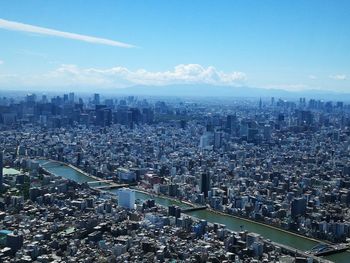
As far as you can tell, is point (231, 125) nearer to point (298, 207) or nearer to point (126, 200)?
point (298, 207)

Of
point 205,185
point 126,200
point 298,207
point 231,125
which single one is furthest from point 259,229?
point 231,125

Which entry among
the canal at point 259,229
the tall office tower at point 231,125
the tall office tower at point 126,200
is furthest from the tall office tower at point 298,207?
the tall office tower at point 231,125

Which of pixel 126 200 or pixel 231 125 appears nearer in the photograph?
pixel 126 200

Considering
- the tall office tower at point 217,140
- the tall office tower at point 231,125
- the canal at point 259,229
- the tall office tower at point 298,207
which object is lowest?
the canal at point 259,229

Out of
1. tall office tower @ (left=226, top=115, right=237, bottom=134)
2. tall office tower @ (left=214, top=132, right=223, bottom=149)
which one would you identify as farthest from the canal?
tall office tower @ (left=226, top=115, right=237, bottom=134)

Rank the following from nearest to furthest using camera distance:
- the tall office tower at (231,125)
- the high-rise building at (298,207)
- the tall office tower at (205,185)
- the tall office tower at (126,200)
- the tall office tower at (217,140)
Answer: the high-rise building at (298,207) → the tall office tower at (126,200) → the tall office tower at (205,185) → the tall office tower at (217,140) → the tall office tower at (231,125)

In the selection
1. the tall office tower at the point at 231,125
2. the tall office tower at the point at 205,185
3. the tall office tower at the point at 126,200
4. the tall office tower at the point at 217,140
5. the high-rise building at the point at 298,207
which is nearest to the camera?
the high-rise building at the point at 298,207

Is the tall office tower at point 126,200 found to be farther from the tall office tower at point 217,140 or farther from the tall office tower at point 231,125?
the tall office tower at point 231,125

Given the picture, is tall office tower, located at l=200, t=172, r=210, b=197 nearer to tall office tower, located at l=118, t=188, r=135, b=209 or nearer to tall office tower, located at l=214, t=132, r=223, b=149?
tall office tower, located at l=118, t=188, r=135, b=209

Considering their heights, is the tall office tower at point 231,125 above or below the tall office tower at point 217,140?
above

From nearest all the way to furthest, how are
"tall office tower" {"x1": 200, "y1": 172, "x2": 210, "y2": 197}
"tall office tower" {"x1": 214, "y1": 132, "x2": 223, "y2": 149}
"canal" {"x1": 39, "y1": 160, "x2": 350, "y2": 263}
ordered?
1. "canal" {"x1": 39, "y1": 160, "x2": 350, "y2": 263}
2. "tall office tower" {"x1": 200, "y1": 172, "x2": 210, "y2": 197}
3. "tall office tower" {"x1": 214, "y1": 132, "x2": 223, "y2": 149}

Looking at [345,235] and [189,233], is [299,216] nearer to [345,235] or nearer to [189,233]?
[345,235]
